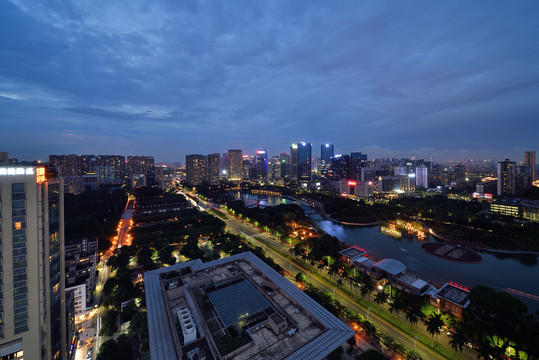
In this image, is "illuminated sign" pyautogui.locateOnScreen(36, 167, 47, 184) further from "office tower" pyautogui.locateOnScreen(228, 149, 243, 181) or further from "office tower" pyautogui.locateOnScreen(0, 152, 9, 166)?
"office tower" pyautogui.locateOnScreen(228, 149, 243, 181)

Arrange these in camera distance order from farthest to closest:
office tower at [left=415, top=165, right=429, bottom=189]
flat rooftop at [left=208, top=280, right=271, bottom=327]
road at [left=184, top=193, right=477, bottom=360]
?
office tower at [left=415, top=165, right=429, bottom=189], road at [left=184, top=193, right=477, bottom=360], flat rooftop at [left=208, top=280, right=271, bottom=327]

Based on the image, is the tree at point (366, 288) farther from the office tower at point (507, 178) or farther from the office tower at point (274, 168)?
the office tower at point (274, 168)

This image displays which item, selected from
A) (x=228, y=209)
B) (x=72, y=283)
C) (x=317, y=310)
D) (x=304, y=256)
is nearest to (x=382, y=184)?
(x=228, y=209)

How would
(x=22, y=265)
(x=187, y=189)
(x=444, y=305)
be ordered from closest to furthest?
(x=22, y=265), (x=444, y=305), (x=187, y=189)

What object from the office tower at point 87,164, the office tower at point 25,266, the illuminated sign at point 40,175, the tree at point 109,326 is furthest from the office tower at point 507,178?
the office tower at point 87,164

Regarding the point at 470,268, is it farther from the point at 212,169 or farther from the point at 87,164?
the point at 87,164

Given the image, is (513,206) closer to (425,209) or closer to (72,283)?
(425,209)

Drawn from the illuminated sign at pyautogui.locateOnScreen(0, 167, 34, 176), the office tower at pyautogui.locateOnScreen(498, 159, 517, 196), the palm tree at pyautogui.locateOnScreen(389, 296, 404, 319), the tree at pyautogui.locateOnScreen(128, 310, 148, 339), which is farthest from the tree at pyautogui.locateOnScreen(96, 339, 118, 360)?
the office tower at pyautogui.locateOnScreen(498, 159, 517, 196)
